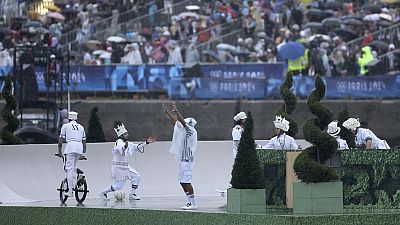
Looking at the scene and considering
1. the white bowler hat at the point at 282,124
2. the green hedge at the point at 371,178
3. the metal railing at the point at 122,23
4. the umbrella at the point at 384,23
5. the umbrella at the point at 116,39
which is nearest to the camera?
the green hedge at the point at 371,178

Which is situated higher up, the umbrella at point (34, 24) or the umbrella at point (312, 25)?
the umbrella at point (34, 24)

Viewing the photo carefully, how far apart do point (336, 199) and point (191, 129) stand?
202 inches

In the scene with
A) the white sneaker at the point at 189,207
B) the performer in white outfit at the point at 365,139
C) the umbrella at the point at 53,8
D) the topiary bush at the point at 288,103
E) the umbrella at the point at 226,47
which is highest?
the umbrella at the point at 53,8

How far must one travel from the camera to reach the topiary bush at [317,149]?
881 inches

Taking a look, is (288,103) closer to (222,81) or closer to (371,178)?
(371,178)

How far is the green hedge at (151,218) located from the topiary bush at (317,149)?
35.4 inches

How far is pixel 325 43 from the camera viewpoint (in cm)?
4406

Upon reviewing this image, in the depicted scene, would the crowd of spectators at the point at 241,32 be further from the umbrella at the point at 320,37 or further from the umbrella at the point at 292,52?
the umbrella at the point at 292,52

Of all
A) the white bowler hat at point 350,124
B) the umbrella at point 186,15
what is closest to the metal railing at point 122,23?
the umbrella at point 186,15

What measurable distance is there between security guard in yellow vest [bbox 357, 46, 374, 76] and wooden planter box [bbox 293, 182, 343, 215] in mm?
20677

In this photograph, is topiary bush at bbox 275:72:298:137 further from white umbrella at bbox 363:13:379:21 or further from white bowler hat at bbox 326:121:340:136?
white umbrella at bbox 363:13:379:21

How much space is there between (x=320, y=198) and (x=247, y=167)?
131 cm

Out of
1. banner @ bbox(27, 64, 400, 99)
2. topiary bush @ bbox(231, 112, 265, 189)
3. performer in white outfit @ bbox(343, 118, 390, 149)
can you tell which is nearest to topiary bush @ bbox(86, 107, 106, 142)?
banner @ bbox(27, 64, 400, 99)

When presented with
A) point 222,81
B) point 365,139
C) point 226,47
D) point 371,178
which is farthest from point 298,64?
point 371,178
